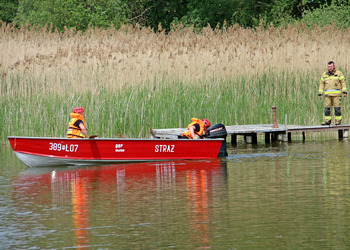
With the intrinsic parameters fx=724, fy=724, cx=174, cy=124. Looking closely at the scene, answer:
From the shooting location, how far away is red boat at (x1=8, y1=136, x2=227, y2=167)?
15.5 m

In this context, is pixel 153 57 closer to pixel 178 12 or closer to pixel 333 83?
pixel 333 83

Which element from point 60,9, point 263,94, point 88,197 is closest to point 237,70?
point 263,94

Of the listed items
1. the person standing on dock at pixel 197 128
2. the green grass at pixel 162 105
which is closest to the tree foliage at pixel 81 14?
the green grass at pixel 162 105

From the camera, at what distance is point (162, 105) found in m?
20.0

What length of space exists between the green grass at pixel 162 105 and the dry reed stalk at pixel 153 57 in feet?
1.02

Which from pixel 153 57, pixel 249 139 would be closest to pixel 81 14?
pixel 153 57

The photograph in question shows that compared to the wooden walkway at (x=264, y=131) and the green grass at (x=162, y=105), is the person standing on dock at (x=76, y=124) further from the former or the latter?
the green grass at (x=162, y=105)

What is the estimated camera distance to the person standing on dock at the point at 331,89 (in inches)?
809

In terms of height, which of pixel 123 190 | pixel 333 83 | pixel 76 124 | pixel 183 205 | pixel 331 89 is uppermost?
pixel 333 83

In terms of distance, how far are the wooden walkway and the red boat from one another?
76.9 inches

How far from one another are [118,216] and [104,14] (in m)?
27.8

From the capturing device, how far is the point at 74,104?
64.2 ft

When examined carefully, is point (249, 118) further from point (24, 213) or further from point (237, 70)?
point (24, 213)

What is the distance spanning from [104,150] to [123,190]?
156 inches
